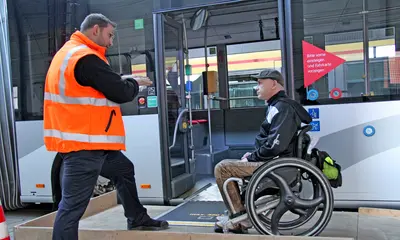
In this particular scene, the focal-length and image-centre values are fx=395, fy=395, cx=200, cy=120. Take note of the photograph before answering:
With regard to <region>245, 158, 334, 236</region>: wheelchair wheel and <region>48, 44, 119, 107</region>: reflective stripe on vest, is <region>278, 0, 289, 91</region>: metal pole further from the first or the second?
<region>48, 44, 119, 107</region>: reflective stripe on vest

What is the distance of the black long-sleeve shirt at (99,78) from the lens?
2.39 meters

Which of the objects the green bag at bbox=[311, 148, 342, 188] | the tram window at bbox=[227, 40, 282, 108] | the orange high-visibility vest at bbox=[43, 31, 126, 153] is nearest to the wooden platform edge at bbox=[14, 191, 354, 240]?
the green bag at bbox=[311, 148, 342, 188]

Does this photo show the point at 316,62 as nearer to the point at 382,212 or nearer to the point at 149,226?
the point at 382,212

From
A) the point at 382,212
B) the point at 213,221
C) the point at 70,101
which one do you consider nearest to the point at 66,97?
the point at 70,101

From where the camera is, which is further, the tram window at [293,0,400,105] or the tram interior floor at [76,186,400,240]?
the tram window at [293,0,400,105]

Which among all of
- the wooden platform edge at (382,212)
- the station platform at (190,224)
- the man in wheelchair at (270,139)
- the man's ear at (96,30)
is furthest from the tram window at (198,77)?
the man's ear at (96,30)

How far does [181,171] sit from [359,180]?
206 centimetres

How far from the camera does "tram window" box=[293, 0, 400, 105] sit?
3375mm

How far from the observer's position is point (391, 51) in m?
3.37

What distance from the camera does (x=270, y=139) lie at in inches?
103

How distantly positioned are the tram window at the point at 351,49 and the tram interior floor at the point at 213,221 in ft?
3.35

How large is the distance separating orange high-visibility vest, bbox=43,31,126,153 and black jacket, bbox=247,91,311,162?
3.31 ft

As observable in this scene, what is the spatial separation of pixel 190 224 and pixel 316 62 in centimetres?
180

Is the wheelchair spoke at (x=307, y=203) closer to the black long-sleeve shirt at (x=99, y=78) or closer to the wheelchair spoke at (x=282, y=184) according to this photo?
the wheelchair spoke at (x=282, y=184)
